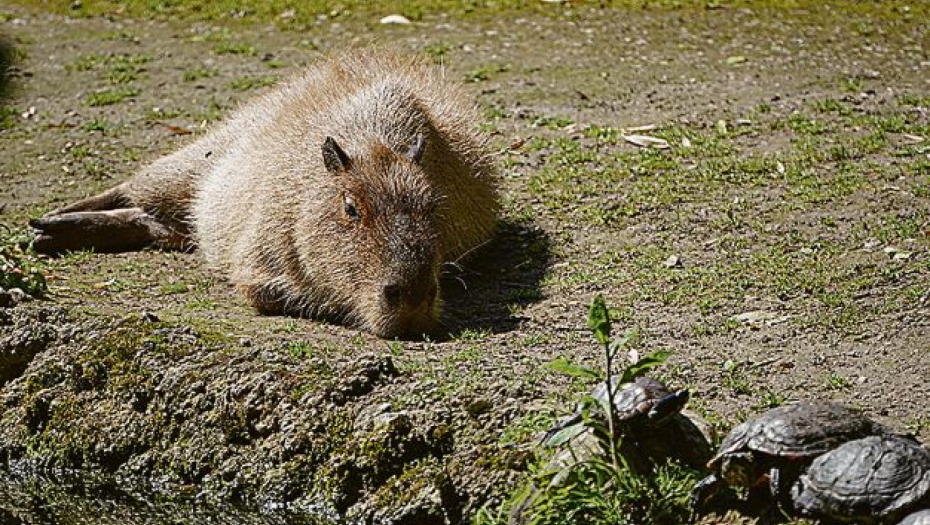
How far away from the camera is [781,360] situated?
5.27 meters

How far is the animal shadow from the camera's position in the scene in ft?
20.1

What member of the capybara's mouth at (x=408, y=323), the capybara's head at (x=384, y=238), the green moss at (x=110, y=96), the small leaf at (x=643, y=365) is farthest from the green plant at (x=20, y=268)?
the small leaf at (x=643, y=365)

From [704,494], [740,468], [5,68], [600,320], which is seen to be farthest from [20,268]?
[5,68]

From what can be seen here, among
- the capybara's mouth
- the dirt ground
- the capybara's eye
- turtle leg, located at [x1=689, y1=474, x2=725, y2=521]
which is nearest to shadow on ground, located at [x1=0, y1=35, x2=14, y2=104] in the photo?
the dirt ground

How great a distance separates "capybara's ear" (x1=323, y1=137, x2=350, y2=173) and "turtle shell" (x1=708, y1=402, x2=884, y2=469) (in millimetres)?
2509

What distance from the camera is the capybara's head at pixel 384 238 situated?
5875 mm

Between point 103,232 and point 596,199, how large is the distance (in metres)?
2.39

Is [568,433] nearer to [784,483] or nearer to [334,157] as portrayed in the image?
[784,483]

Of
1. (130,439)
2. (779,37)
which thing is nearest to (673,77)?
(779,37)

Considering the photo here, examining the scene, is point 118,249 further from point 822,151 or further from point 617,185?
point 822,151

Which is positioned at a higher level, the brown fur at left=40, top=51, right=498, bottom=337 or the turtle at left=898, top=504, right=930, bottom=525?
the turtle at left=898, top=504, right=930, bottom=525

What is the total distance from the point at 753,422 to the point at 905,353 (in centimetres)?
129

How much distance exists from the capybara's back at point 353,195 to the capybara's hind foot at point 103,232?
0.25 meters

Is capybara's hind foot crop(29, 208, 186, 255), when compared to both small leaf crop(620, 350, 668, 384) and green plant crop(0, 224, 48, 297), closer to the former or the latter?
green plant crop(0, 224, 48, 297)
